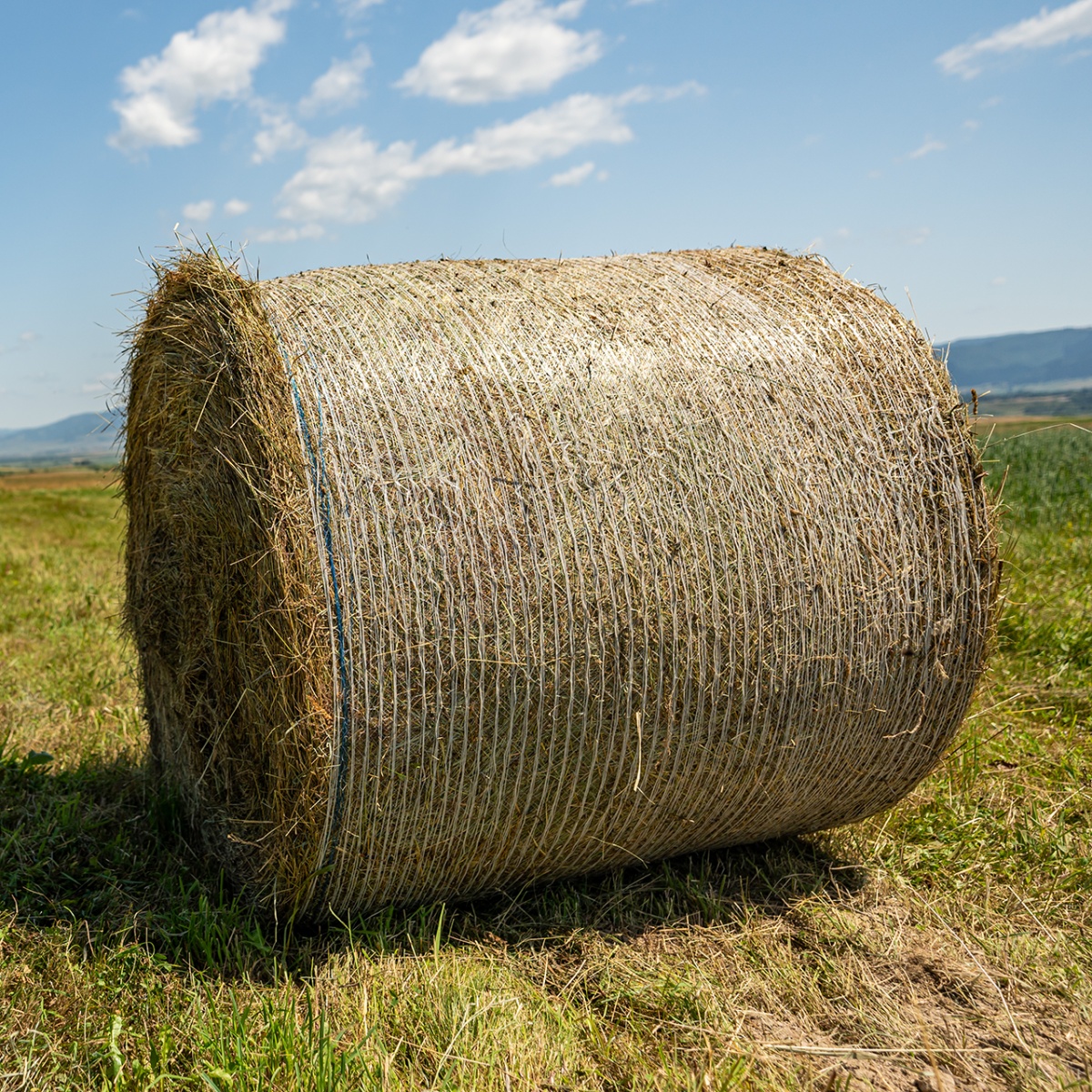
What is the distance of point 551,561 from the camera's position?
3.29 m

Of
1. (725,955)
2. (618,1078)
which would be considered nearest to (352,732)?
(618,1078)

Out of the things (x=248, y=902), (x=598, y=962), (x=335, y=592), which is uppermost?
(x=335, y=592)

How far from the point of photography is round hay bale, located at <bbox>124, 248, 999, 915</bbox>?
3217 millimetres

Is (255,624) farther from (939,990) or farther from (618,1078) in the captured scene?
(939,990)

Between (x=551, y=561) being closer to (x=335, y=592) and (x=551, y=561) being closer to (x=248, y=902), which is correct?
(x=335, y=592)

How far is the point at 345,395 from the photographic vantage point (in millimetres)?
3293

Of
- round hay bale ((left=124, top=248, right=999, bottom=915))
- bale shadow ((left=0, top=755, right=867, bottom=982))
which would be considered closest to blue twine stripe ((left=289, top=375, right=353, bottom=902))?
round hay bale ((left=124, top=248, right=999, bottom=915))

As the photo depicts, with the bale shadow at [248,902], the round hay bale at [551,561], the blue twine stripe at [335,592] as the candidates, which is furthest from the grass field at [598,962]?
the blue twine stripe at [335,592]

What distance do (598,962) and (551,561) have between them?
1514 millimetres

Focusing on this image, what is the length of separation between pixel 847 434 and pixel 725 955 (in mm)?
2035

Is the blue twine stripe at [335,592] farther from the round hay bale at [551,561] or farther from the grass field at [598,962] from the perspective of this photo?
the grass field at [598,962]

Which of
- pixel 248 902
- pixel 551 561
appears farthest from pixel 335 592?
pixel 248 902

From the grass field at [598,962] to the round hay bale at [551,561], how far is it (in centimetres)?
27

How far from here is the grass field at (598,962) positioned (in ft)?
9.78
